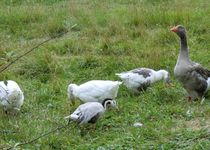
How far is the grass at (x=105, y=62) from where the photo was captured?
238 inches

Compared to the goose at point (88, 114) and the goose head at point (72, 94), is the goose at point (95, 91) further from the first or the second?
the goose at point (88, 114)

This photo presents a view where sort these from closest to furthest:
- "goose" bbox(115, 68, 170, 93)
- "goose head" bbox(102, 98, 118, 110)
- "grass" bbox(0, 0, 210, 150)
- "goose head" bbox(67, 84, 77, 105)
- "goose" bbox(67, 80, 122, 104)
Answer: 1. "grass" bbox(0, 0, 210, 150)
2. "goose head" bbox(102, 98, 118, 110)
3. "goose" bbox(67, 80, 122, 104)
4. "goose head" bbox(67, 84, 77, 105)
5. "goose" bbox(115, 68, 170, 93)

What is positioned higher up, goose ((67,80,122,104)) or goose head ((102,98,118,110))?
goose ((67,80,122,104))

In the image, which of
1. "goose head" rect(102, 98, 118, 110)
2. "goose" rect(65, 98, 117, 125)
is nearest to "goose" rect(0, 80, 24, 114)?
"goose" rect(65, 98, 117, 125)

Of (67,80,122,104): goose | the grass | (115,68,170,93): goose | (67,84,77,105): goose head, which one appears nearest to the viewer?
the grass

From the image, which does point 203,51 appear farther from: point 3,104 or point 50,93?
point 3,104

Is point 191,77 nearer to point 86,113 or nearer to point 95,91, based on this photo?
point 95,91

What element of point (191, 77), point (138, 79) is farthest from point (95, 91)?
point (191, 77)

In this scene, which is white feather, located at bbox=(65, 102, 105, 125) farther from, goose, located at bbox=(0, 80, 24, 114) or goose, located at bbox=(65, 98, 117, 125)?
goose, located at bbox=(0, 80, 24, 114)

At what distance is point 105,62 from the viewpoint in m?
8.95

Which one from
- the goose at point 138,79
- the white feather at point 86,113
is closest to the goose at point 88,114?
the white feather at point 86,113

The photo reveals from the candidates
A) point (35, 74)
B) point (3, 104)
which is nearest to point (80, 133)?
point (3, 104)

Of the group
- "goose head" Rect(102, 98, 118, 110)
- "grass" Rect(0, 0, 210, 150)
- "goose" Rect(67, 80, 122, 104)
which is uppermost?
"goose" Rect(67, 80, 122, 104)

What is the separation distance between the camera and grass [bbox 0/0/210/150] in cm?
604
